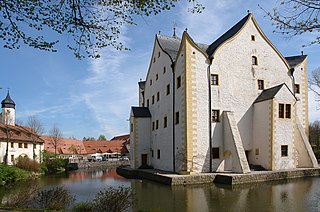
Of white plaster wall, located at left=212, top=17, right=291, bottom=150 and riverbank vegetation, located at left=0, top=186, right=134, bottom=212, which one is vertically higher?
white plaster wall, located at left=212, top=17, right=291, bottom=150

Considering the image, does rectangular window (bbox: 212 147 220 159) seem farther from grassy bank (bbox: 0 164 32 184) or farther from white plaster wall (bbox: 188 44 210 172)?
grassy bank (bbox: 0 164 32 184)

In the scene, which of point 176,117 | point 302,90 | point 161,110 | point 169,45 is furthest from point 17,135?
point 302,90

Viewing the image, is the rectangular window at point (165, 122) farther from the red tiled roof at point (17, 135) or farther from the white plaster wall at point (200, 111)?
the red tiled roof at point (17, 135)

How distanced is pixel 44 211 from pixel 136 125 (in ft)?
64.4

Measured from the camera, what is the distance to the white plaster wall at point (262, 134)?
20.6 metres

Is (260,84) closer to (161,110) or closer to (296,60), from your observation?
(296,60)

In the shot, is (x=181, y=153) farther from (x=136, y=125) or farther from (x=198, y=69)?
(x=136, y=125)

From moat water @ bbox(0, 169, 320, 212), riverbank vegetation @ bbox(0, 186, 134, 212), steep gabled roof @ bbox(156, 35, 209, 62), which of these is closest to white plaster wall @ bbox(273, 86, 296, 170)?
moat water @ bbox(0, 169, 320, 212)

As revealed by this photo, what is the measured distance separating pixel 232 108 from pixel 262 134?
286 centimetres

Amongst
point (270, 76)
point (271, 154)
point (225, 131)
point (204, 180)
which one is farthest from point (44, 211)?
point (270, 76)

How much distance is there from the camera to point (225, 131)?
20.6 m

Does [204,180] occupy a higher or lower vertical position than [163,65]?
lower

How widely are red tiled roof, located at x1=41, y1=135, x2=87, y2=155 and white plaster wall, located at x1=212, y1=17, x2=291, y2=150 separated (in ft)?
145

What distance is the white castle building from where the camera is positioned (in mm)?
20000
